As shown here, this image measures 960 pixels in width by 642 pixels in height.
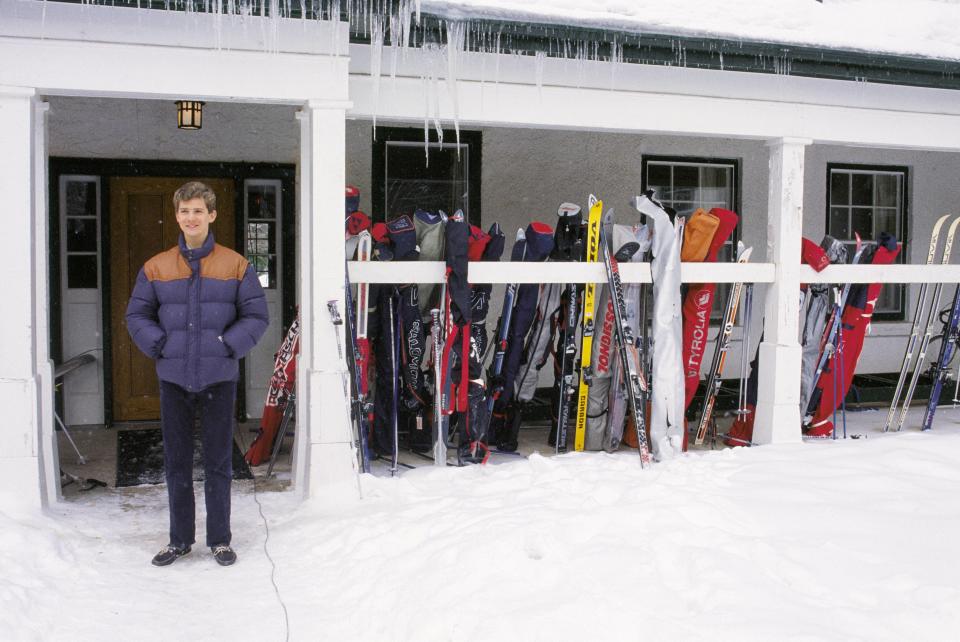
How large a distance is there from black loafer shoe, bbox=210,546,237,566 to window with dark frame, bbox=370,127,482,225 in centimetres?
372

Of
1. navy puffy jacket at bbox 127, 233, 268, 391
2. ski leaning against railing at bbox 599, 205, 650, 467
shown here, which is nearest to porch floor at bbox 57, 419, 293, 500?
navy puffy jacket at bbox 127, 233, 268, 391

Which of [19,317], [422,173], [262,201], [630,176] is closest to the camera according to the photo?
[19,317]

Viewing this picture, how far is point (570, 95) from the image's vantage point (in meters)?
5.67

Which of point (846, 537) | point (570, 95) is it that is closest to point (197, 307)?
point (570, 95)

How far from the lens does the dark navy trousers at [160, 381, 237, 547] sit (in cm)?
420

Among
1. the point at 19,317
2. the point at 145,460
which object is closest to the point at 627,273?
the point at 145,460

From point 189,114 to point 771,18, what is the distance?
3.96 m

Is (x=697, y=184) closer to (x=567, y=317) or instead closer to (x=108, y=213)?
(x=567, y=317)

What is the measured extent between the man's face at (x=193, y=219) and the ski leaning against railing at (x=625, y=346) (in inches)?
105

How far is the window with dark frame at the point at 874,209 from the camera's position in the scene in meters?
9.12

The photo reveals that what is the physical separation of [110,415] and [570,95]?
4.25 m

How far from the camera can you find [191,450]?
427 centimetres

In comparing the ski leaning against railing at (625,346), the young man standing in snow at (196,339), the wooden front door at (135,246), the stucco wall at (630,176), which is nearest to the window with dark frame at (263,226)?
the wooden front door at (135,246)

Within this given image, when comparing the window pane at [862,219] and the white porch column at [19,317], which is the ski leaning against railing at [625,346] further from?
the window pane at [862,219]
